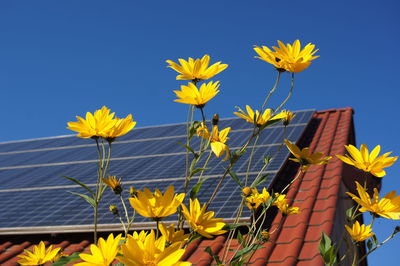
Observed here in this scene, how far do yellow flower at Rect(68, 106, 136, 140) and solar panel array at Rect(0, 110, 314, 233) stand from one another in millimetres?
2405

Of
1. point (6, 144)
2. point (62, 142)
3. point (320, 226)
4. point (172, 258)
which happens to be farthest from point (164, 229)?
Answer: point (6, 144)

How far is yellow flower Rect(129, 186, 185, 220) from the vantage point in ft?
4.07

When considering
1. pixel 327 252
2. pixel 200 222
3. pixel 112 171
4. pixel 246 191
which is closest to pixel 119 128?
pixel 200 222

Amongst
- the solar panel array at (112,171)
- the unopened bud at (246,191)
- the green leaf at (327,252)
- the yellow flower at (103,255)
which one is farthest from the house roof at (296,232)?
the yellow flower at (103,255)

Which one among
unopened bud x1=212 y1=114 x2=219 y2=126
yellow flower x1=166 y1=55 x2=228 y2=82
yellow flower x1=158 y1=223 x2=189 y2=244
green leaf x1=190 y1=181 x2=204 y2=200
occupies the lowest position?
yellow flower x1=158 y1=223 x2=189 y2=244

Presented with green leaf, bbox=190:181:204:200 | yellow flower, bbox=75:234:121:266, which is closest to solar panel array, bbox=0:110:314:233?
green leaf, bbox=190:181:204:200

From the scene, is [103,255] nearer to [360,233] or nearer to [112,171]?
[360,233]

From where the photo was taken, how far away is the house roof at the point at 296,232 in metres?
3.65

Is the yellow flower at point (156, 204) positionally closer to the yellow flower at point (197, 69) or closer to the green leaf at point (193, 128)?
the green leaf at point (193, 128)

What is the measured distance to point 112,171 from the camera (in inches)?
247

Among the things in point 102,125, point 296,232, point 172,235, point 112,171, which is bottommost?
point 172,235

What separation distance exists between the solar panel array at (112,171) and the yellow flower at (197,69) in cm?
214

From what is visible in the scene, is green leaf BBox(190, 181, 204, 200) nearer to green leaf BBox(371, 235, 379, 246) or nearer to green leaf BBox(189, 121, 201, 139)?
green leaf BBox(189, 121, 201, 139)

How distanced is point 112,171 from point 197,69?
192 inches
